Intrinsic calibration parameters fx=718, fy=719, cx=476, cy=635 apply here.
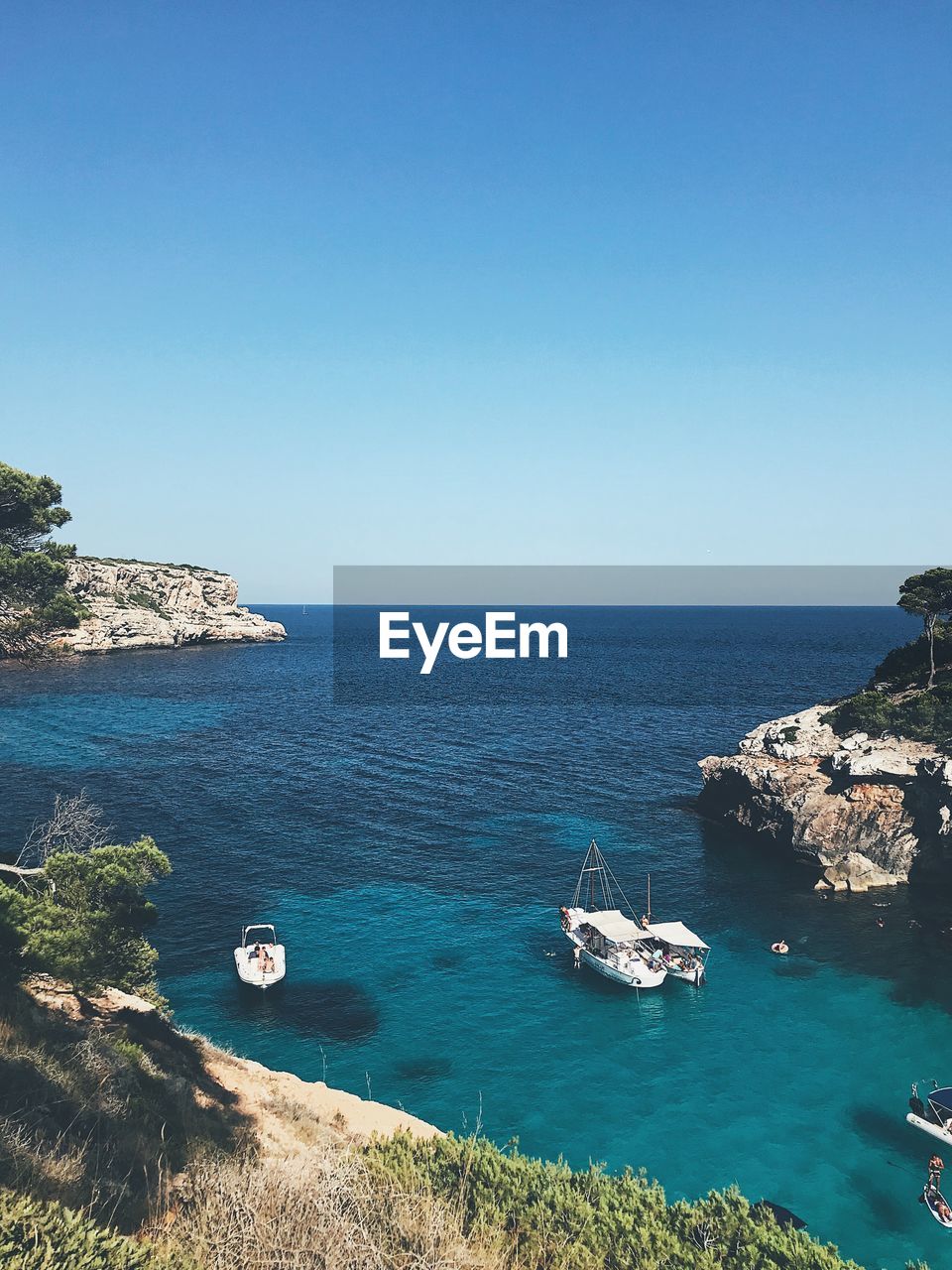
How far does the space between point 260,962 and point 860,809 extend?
44342 mm

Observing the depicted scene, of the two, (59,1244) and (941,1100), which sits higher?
(59,1244)

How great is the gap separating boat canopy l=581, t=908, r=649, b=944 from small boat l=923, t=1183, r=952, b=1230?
694 inches

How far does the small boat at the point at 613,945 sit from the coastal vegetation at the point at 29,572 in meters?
34.0

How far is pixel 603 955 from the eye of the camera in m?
43.2

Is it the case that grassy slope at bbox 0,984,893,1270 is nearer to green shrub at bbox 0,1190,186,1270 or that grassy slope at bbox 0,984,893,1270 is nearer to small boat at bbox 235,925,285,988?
green shrub at bbox 0,1190,186,1270

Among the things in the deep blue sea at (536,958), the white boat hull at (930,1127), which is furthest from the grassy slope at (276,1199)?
the white boat hull at (930,1127)

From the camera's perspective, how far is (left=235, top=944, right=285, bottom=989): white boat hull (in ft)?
130

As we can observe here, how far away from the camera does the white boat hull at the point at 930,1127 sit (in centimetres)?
3015

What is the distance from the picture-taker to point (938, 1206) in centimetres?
2705

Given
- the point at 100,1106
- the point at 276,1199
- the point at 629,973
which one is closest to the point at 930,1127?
the point at 629,973

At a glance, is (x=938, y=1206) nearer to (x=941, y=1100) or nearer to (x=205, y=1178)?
(x=941, y=1100)

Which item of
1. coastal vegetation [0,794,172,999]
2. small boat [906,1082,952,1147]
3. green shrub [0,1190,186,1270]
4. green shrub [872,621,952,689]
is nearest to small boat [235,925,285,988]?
coastal vegetation [0,794,172,999]

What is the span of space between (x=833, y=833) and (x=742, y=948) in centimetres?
1510

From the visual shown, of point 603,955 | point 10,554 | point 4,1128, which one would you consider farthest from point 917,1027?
point 10,554
